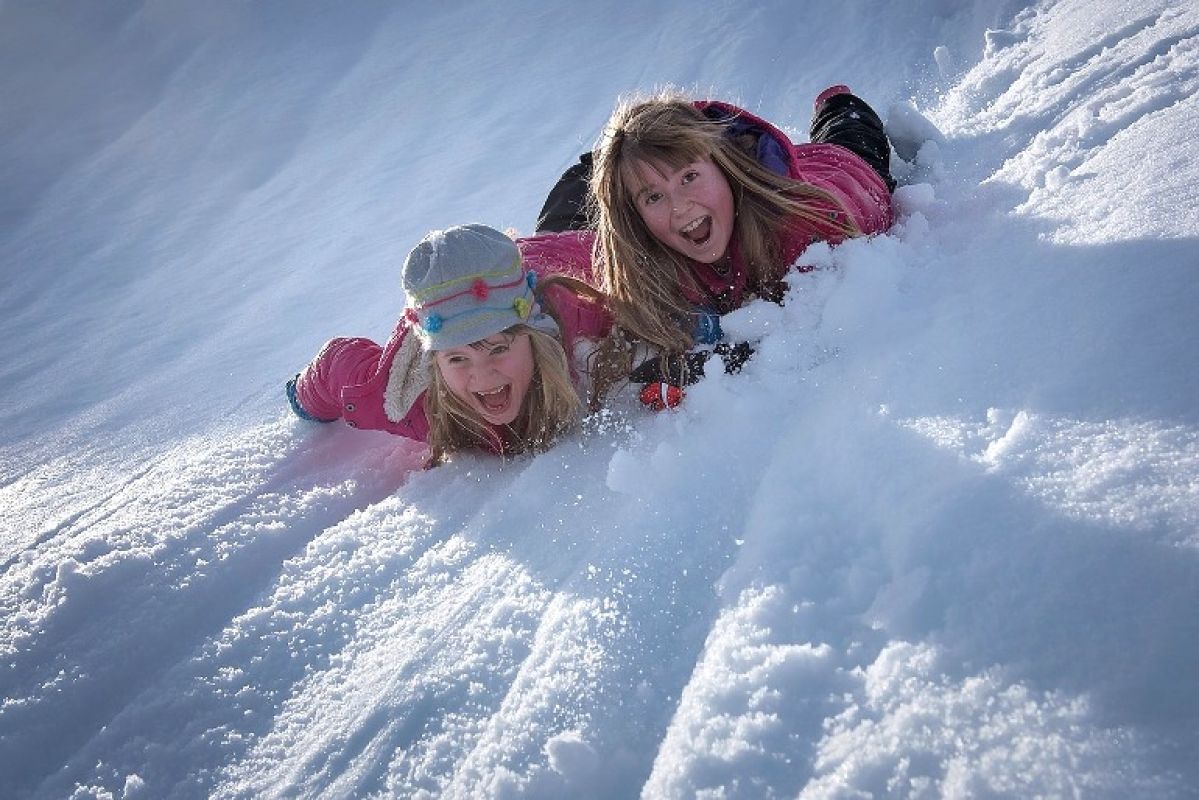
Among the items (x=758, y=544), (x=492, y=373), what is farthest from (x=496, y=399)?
(x=758, y=544)

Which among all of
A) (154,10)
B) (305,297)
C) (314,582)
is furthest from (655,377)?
(154,10)

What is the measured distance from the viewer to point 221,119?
5.95 meters

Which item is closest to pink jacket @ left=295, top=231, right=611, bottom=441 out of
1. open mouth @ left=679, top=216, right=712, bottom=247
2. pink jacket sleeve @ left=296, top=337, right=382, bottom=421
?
pink jacket sleeve @ left=296, top=337, right=382, bottom=421

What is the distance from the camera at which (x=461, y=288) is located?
2.00m

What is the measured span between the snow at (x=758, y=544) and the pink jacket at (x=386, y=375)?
4.6 inches

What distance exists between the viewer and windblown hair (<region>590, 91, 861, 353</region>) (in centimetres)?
225

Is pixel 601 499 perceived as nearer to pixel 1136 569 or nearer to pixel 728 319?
pixel 728 319

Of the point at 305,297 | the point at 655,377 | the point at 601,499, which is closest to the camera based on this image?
the point at 601,499

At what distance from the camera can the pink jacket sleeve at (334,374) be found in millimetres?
2390

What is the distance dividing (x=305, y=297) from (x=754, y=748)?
344 centimetres

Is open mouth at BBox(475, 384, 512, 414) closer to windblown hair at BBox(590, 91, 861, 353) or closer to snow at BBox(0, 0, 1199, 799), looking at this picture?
snow at BBox(0, 0, 1199, 799)

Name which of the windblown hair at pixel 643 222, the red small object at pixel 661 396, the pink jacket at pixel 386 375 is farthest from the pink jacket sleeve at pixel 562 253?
the red small object at pixel 661 396

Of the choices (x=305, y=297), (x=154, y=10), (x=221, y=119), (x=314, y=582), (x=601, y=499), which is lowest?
(x=601, y=499)

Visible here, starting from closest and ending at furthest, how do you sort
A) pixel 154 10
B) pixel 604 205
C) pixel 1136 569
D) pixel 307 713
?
pixel 1136 569, pixel 307 713, pixel 604 205, pixel 154 10
